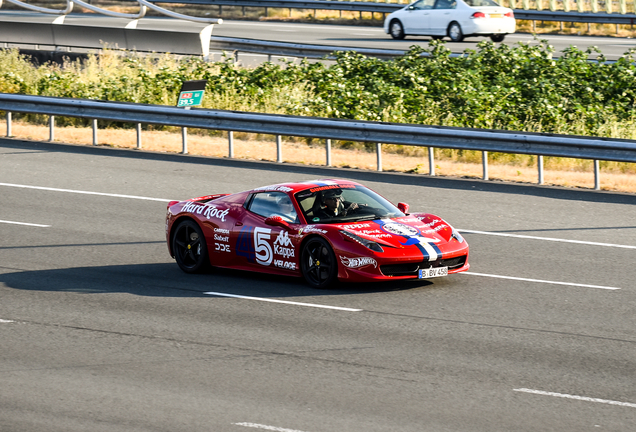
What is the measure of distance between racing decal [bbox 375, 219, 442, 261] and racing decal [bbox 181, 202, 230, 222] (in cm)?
195

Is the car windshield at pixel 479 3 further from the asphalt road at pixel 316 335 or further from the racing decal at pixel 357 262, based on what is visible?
the racing decal at pixel 357 262

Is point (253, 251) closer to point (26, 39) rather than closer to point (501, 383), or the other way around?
point (501, 383)

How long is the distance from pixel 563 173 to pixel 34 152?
34.8ft

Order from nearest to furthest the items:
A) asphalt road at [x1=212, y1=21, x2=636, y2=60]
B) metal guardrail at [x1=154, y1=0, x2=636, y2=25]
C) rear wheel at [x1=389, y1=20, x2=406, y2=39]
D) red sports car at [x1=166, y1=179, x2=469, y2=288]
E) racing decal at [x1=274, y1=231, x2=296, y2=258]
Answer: red sports car at [x1=166, y1=179, x2=469, y2=288] → racing decal at [x1=274, y1=231, x2=296, y2=258] → asphalt road at [x1=212, y1=21, x2=636, y2=60] → rear wheel at [x1=389, y1=20, x2=406, y2=39] → metal guardrail at [x1=154, y1=0, x2=636, y2=25]

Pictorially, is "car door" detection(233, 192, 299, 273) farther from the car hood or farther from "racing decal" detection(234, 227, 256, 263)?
the car hood

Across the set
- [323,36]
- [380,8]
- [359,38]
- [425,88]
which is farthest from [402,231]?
[380,8]

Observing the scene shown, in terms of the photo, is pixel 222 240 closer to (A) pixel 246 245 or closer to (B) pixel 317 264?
(A) pixel 246 245

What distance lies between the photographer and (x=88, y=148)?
70.0 ft

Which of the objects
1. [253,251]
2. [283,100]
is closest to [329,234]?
[253,251]

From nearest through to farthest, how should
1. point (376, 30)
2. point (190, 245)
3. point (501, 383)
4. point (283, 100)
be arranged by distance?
point (501, 383)
point (190, 245)
point (283, 100)
point (376, 30)

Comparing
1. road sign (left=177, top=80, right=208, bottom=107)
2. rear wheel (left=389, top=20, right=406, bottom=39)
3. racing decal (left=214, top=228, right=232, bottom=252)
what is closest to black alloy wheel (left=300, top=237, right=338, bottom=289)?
racing decal (left=214, top=228, right=232, bottom=252)

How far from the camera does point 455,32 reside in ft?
116

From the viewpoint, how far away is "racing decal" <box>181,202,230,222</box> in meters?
12.1

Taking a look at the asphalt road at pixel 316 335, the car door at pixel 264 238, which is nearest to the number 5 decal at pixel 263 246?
the car door at pixel 264 238
